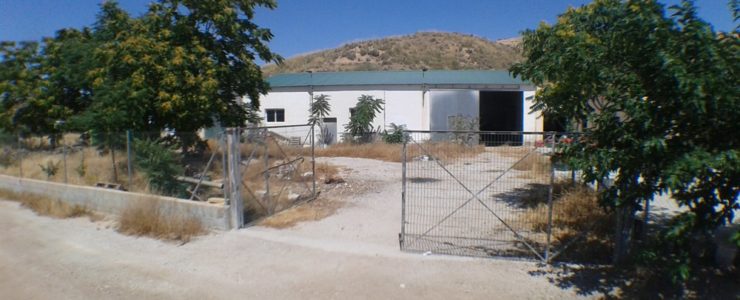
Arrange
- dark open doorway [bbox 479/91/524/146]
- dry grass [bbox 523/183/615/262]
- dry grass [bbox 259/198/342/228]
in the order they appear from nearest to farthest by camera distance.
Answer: dry grass [bbox 523/183/615/262], dry grass [bbox 259/198/342/228], dark open doorway [bbox 479/91/524/146]

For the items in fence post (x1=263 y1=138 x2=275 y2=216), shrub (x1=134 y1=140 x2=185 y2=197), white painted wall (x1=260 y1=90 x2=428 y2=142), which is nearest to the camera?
fence post (x1=263 y1=138 x2=275 y2=216)

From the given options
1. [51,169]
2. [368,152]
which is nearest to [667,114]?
[51,169]

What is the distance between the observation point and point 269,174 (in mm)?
11258

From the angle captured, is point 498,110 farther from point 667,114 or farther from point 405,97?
point 667,114

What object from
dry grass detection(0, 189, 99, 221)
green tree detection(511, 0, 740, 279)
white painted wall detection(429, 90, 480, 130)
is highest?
white painted wall detection(429, 90, 480, 130)

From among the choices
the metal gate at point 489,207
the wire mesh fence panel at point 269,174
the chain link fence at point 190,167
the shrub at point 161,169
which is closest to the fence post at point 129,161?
the chain link fence at point 190,167

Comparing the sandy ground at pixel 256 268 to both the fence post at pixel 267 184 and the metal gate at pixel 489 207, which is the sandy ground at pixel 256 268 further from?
the fence post at pixel 267 184

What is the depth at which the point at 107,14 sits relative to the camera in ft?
58.2

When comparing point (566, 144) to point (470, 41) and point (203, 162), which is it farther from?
point (470, 41)

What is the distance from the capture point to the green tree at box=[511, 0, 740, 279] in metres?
4.65

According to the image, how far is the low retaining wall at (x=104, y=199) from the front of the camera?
A: 953cm

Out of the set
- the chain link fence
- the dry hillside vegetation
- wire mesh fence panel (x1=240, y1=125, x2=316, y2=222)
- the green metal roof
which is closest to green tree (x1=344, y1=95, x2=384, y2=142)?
the green metal roof

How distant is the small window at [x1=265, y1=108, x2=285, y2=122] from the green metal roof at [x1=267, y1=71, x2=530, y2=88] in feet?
5.50

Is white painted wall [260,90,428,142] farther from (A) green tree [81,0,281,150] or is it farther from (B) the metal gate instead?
(B) the metal gate
